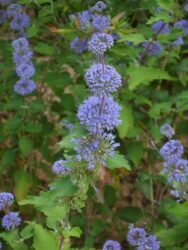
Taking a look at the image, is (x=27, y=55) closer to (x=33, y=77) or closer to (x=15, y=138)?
(x=33, y=77)

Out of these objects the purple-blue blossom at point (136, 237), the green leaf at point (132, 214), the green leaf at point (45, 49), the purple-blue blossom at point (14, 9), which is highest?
the purple-blue blossom at point (14, 9)

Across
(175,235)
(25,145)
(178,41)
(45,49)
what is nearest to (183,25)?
(178,41)

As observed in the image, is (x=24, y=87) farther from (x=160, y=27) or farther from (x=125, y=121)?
(x=160, y=27)

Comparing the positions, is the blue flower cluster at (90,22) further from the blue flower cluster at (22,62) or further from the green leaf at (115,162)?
the green leaf at (115,162)

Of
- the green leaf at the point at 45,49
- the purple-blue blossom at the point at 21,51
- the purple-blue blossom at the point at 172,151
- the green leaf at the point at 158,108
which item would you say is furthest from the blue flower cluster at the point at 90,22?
the purple-blue blossom at the point at 172,151

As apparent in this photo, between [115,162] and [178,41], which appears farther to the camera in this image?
[178,41]

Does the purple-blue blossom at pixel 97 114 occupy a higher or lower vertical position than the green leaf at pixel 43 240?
higher

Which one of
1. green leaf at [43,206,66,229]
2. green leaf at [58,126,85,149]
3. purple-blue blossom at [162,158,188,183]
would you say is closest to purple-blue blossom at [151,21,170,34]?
purple-blue blossom at [162,158,188,183]
